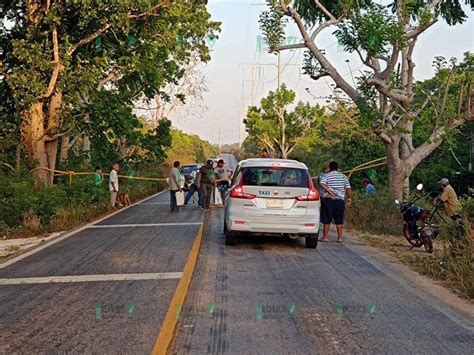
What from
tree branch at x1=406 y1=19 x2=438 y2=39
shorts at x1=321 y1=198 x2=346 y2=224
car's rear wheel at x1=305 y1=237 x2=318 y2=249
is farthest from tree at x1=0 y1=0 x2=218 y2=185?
car's rear wheel at x1=305 y1=237 x2=318 y2=249

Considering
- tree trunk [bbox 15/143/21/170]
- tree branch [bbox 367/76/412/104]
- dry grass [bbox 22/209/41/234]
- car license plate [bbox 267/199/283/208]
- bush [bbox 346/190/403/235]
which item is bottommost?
dry grass [bbox 22/209/41/234]

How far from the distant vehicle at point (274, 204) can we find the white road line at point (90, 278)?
2.61m

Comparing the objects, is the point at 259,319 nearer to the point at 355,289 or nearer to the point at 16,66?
the point at 355,289

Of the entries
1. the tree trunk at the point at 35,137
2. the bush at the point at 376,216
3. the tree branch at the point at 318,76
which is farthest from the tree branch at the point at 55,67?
the bush at the point at 376,216

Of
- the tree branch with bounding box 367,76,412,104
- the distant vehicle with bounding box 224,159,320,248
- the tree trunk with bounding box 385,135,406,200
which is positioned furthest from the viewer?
the tree trunk with bounding box 385,135,406,200

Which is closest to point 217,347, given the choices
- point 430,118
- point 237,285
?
point 237,285

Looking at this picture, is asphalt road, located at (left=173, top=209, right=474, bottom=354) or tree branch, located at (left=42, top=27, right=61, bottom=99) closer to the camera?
asphalt road, located at (left=173, top=209, right=474, bottom=354)

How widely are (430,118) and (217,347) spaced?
47.3 ft

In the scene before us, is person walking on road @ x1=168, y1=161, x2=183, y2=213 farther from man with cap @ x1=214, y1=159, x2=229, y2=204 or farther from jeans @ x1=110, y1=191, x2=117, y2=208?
jeans @ x1=110, y1=191, x2=117, y2=208

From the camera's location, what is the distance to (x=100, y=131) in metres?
21.9

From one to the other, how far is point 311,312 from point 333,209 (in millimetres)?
6235

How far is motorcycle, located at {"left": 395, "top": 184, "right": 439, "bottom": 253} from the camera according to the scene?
11656 millimetres

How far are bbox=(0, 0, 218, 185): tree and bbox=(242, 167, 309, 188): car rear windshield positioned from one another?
23.9ft

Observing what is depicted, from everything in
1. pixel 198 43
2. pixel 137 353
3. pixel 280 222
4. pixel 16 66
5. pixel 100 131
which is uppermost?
pixel 198 43
